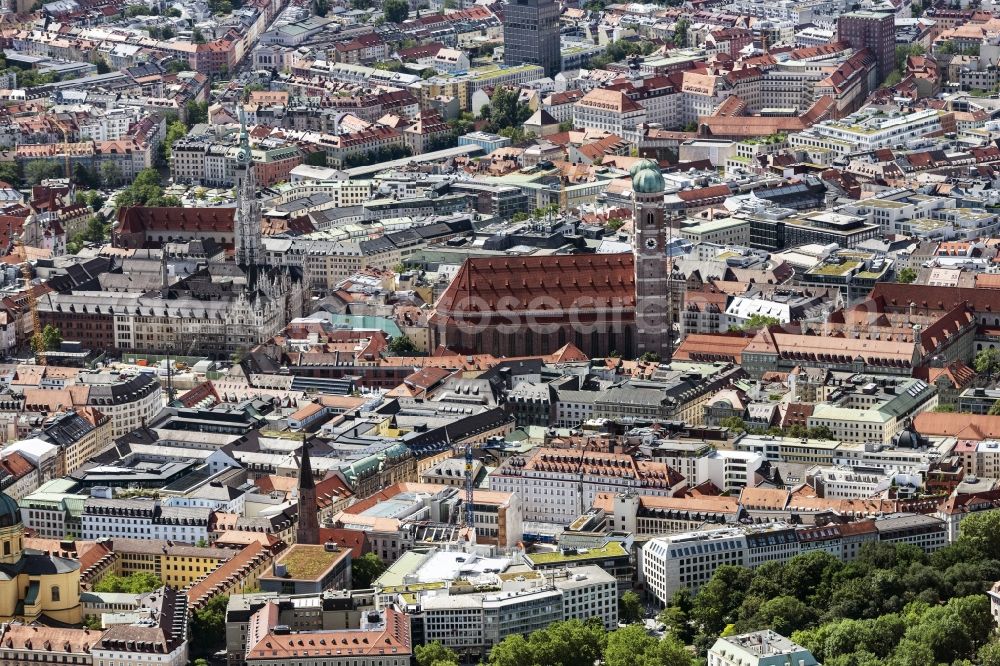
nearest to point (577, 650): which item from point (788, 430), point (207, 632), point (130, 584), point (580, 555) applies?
point (580, 555)

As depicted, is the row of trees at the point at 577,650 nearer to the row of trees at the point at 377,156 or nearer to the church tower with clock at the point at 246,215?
the church tower with clock at the point at 246,215

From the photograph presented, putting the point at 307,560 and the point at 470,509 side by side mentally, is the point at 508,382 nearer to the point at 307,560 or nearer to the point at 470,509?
the point at 470,509

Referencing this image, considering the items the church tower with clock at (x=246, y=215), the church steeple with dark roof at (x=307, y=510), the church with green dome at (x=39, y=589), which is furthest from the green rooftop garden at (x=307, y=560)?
the church tower with clock at (x=246, y=215)

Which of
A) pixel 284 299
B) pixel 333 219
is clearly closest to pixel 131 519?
pixel 284 299

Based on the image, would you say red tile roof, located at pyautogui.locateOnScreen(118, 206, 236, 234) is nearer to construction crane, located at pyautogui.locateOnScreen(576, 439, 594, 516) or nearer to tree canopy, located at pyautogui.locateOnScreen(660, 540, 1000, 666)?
construction crane, located at pyautogui.locateOnScreen(576, 439, 594, 516)

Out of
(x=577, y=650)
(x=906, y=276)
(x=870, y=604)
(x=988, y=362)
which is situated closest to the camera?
(x=577, y=650)

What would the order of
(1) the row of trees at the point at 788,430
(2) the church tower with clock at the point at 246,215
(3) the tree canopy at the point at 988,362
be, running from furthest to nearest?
(2) the church tower with clock at the point at 246,215 → (3) the tree canopy at the point at 988,362 → (1) the row of trees at the point at 788,430
